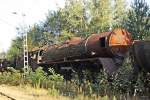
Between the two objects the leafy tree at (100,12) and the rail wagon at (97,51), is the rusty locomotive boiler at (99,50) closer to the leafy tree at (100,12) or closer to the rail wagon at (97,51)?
the rail wagon at (97,51)

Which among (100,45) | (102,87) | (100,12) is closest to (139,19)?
(100,45)

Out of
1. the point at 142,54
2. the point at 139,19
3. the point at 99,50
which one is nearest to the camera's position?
the point at 142,54

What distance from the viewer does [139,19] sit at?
3000 cm

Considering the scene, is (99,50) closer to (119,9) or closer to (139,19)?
(139,19)

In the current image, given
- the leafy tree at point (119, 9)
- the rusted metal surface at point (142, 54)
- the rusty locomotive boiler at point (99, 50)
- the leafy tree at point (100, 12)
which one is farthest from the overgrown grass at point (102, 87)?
the leafy tree at point (119, 9)

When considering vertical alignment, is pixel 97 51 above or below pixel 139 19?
below

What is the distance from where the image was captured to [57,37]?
61781 mm

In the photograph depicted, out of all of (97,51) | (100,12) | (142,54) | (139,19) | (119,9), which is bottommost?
(142,54)

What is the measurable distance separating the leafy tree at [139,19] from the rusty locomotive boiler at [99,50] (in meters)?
5.59

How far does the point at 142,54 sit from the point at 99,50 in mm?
6325

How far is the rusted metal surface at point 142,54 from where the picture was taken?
16.2 meters

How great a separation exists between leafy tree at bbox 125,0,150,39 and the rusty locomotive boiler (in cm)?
559

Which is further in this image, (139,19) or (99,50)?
(139,19)

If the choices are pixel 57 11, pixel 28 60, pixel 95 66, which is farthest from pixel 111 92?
pixel 57 11
